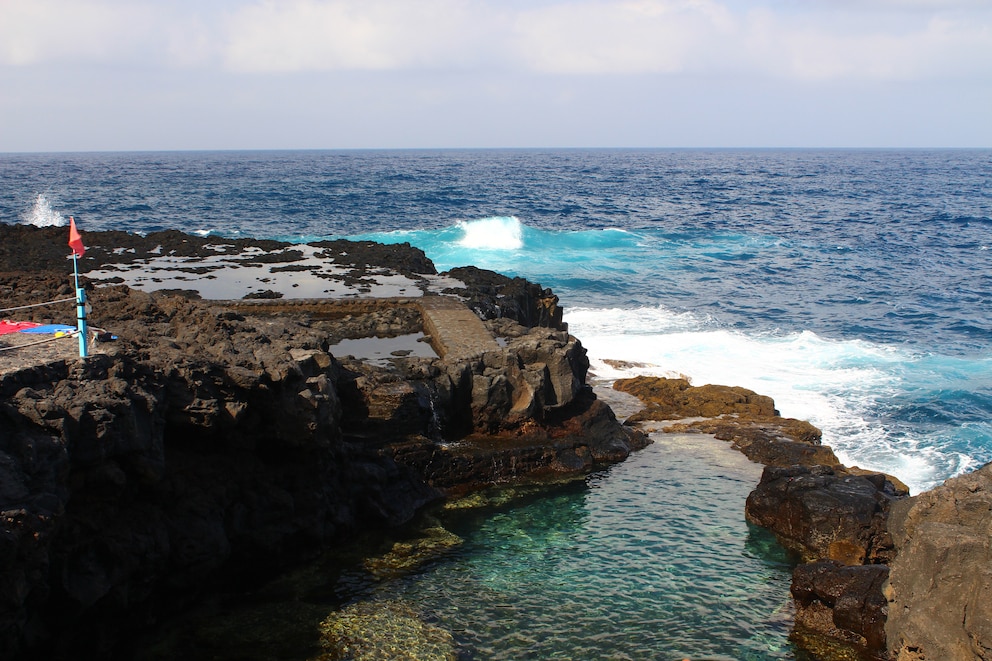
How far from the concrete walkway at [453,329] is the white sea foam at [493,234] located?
91.8 feet

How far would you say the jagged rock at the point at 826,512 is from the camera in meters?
12.9

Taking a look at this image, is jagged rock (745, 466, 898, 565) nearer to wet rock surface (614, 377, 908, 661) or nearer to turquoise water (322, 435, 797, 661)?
wet rock surface (614, 377, 908, 661)

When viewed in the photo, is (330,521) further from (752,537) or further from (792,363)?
(792,363)

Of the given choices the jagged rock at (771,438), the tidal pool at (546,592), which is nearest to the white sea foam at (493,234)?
the jagged rock at (771,438)

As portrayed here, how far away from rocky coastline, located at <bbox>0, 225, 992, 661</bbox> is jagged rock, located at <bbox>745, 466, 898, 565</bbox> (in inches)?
1.3

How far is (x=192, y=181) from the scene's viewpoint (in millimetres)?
89312

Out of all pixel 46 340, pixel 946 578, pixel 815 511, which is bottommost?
pixel 815 511

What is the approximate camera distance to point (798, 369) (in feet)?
83.3

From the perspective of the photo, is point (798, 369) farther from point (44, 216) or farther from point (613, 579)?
point (44, 216)

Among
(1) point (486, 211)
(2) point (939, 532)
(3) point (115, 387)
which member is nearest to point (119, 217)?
(1) point (486, 211)

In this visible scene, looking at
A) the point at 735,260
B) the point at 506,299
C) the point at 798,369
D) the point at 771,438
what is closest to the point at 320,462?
the point at 771,438

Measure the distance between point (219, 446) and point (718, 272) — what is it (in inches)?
1383

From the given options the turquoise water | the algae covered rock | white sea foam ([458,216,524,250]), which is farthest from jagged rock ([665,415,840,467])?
white sea foam ([458,216,524,250])

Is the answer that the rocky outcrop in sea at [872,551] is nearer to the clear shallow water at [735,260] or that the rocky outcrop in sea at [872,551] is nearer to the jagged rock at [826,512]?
the jagged rock at [826,512]
